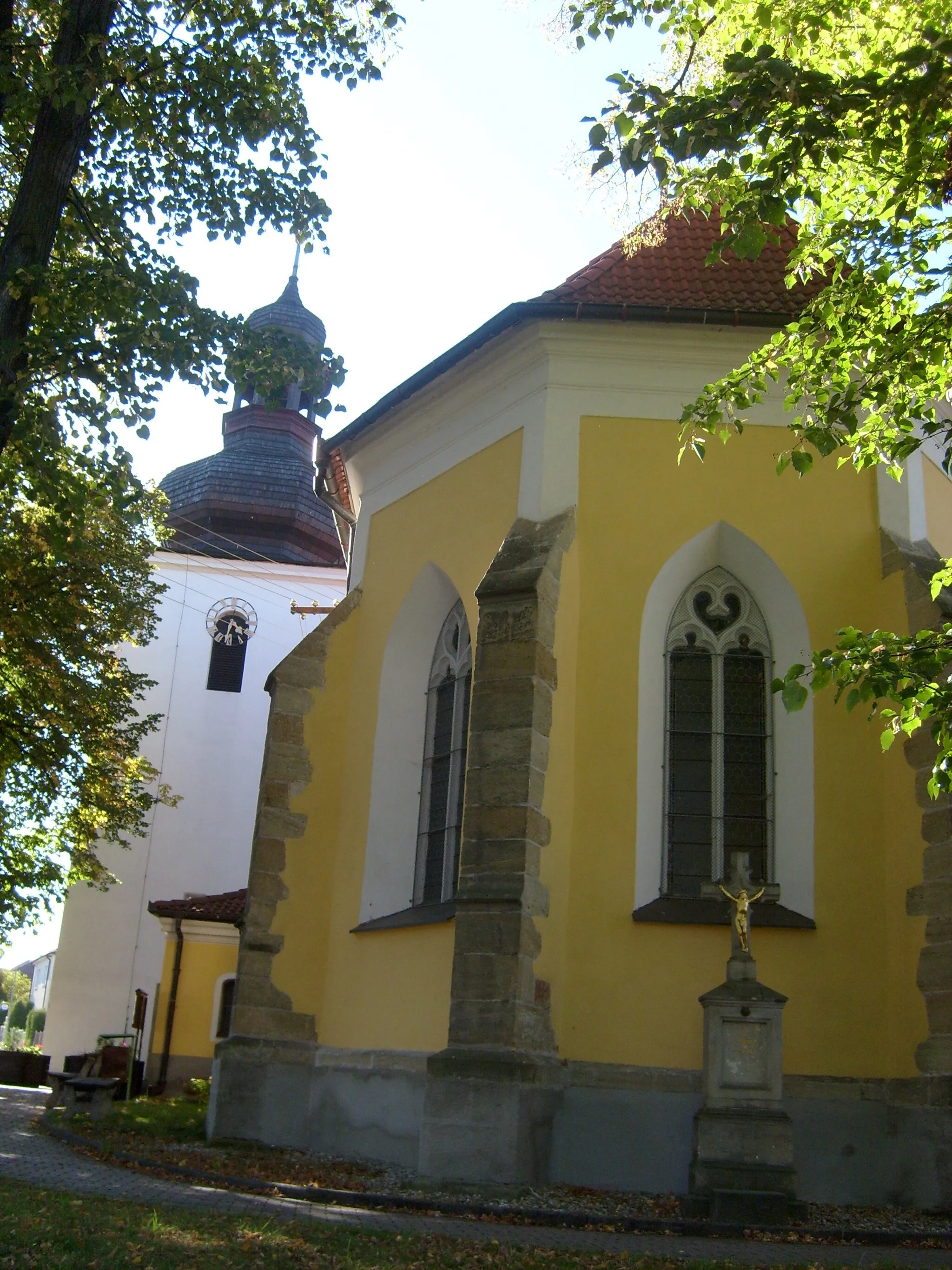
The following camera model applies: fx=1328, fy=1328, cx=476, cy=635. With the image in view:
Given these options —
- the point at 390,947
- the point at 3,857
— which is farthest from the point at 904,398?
the point at 3,857

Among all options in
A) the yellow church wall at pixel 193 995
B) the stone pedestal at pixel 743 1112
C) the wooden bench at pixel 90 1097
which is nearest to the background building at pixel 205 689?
the yellow church wall at pixel 193 995

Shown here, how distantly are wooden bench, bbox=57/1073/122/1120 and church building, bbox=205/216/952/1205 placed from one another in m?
2.54

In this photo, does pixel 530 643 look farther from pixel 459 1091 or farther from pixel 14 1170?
pixel 14 1170

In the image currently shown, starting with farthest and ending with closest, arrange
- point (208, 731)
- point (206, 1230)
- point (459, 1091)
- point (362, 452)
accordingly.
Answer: point (208, 731), point (362, 452), point (459, 1091), point (206, 1230)

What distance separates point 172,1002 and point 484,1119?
15.4 metres

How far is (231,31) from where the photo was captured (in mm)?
10117

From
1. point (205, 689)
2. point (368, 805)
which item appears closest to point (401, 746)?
point (368, 805)

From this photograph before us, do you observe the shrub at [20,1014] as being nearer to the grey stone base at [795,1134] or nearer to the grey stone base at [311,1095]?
the grey stone base at [311,1095]

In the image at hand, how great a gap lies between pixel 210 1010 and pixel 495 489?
14.5m

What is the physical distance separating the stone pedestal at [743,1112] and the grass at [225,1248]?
6.14 ft

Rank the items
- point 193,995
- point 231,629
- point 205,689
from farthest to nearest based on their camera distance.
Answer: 1. point 231,629
2. point 205,689
3. point 193,995

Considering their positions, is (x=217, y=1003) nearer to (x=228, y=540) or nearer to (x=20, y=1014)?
(x=228, y=540)

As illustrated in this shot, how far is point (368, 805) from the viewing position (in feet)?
42.2

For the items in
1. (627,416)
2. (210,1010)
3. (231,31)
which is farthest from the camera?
(210,1010)
